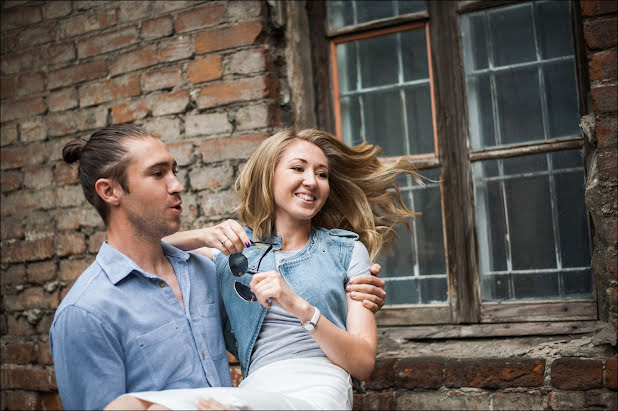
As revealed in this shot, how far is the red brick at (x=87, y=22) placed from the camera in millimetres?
3445

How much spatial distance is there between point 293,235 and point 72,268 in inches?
65.5

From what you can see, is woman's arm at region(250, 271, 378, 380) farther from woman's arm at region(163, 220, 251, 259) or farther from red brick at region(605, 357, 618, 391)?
red brick at region(605, 357, 618, 391)

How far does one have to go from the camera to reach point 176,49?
3279 mm

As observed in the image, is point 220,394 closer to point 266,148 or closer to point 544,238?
point 266,148

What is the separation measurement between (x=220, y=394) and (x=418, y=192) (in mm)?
1689

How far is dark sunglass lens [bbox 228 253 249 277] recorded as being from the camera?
6.71 feet

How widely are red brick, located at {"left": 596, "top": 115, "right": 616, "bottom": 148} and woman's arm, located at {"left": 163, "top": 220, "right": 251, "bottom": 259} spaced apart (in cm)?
150

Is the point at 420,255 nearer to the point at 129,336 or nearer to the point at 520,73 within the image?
the point at 520,73

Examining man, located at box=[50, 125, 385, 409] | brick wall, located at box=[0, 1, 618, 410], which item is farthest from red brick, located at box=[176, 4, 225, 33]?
man, located at box=[50, 125, 385, 409]

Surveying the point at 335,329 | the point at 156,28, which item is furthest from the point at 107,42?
the point at 335,329

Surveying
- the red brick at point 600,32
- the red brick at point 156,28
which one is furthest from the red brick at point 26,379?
the red brick at point 600,32

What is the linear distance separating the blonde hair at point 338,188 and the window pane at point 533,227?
21.3 inches

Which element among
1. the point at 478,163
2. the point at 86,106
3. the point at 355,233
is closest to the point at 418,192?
the point at 478,163

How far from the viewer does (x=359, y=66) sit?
323cm
